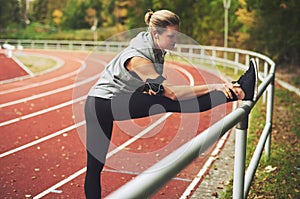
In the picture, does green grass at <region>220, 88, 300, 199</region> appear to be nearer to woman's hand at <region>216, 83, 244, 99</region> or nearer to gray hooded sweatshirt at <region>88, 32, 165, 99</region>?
woman's hand at <region>216, 83, 244, 99</region>

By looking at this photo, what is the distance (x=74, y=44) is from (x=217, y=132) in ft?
159

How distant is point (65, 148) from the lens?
753cm

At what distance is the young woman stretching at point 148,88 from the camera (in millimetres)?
3412

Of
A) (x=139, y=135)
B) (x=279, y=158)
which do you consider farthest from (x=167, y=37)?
(x=139, y=135)

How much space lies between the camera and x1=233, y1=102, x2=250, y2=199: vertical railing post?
10.0 feet

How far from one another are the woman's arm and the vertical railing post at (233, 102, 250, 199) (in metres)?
0.49

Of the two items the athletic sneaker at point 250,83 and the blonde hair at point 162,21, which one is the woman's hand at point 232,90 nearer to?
the athletic sneaker at point 250,83

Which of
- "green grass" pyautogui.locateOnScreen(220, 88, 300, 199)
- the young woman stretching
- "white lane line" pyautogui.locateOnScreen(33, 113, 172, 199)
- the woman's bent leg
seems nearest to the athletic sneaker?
the young woman stretching

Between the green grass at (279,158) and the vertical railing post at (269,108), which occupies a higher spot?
the vertical railing post at (269,108)

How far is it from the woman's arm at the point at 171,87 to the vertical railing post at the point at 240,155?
0.49m

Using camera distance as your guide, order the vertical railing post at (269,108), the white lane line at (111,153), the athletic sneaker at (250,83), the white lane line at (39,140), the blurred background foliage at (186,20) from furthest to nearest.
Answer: the blurred background foliage at (186,20) → the white lane line at (39,140) → the vertical railing post at (269,108) → the white lane line at (111,153) → the athletic sneaker at (250,83)

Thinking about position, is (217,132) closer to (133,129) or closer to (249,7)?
(133,129)

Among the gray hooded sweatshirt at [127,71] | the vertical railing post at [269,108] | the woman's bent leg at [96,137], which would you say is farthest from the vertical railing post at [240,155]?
the vertical railing post at [269,108]

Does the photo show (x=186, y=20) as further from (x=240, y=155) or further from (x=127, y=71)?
(x=240, y=155)
